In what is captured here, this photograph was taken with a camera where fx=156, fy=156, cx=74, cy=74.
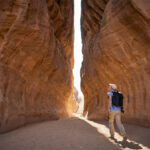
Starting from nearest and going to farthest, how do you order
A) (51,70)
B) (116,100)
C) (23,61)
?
(116,100) → (23,61) → (51,70)

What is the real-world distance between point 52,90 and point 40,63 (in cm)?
332

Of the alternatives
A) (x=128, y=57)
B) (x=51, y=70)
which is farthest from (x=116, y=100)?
(x=51, y=70)

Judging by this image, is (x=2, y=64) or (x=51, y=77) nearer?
(x=2, y=64)

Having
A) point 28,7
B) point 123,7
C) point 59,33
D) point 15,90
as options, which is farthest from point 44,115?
point 59,33

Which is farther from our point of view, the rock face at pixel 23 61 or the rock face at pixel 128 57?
the rock face at pixel 128 57

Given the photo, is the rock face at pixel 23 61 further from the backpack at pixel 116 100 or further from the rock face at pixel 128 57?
the backpack at pixel 116 100

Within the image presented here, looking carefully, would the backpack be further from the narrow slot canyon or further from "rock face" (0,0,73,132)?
"rock face" (0,0,73,132)

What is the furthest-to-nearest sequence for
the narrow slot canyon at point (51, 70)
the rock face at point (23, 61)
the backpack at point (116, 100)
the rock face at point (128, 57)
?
the rock face at point (128, 57), the rock face at point (23, 61), the narrow slot canyon at point (51, 70), the backpack at point (116, 100)

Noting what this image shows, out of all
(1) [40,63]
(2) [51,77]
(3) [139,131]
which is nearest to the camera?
(3) [139,131]

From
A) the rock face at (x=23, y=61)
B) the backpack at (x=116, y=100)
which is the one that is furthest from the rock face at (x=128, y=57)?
the rock face at (x=23, y=61)

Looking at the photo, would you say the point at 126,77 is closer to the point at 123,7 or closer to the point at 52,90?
the point at 123,7

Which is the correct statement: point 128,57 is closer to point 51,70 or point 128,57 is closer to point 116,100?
point 116,100

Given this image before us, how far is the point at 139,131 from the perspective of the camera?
17.8ft

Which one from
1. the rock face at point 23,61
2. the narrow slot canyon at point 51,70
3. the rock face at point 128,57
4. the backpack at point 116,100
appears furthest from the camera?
the rock face at point 128,57
